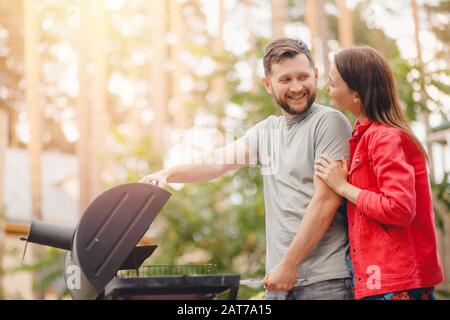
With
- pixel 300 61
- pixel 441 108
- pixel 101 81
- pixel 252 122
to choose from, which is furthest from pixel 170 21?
pixel 300 61

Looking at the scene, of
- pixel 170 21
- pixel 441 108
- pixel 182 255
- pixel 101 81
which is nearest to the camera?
pixel 441 108

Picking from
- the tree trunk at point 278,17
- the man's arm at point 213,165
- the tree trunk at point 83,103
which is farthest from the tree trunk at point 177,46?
the man's arm at point 213,165

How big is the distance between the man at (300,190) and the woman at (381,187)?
0.07 metres

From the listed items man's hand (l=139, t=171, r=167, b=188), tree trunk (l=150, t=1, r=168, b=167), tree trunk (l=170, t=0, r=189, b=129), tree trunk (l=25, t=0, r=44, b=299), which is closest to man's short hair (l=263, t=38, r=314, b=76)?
man's hand (l=139, t=171, r=167, b=188)

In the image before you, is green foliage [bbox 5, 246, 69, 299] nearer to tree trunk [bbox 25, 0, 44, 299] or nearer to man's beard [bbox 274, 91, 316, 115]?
tree trunk [bbox 25, 0, 44, 299]

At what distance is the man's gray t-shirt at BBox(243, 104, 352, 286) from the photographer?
219cm

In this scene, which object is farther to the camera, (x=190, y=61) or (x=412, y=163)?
(x=190, y=61)

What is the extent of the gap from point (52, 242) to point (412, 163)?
3.68 feet

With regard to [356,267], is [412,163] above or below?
above

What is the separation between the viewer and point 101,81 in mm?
11336

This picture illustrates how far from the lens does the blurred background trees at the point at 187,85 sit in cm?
669

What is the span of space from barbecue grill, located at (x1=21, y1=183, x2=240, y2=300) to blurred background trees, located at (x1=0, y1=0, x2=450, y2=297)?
982 millimetres
